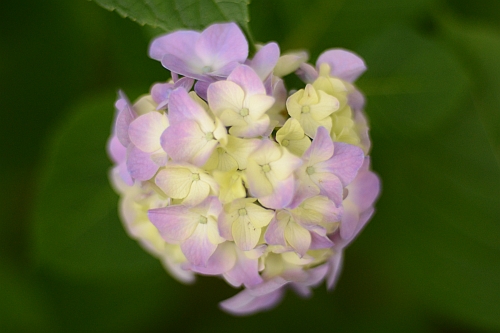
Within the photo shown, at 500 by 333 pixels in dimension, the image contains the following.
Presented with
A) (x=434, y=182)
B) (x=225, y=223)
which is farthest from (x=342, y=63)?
(x=434, y=182)

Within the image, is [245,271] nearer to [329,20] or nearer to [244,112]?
[244,112]

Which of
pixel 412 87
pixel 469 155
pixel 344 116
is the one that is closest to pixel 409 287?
pixel 469 155

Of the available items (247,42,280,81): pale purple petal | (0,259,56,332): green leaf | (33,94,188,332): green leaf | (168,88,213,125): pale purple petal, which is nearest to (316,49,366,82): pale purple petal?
(247,42,280,81): pale purple petal

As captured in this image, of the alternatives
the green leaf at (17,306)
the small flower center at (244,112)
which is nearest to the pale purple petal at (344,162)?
the small flower center at (244,112)

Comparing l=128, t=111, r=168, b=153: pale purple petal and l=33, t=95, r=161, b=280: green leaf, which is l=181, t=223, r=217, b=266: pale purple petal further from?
l=33, t=95, r=161, b=280: green leaf

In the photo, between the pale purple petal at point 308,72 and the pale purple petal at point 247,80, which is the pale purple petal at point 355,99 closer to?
the pale purple petal at point 308,72

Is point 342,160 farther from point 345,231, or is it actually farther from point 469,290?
point 469,290
